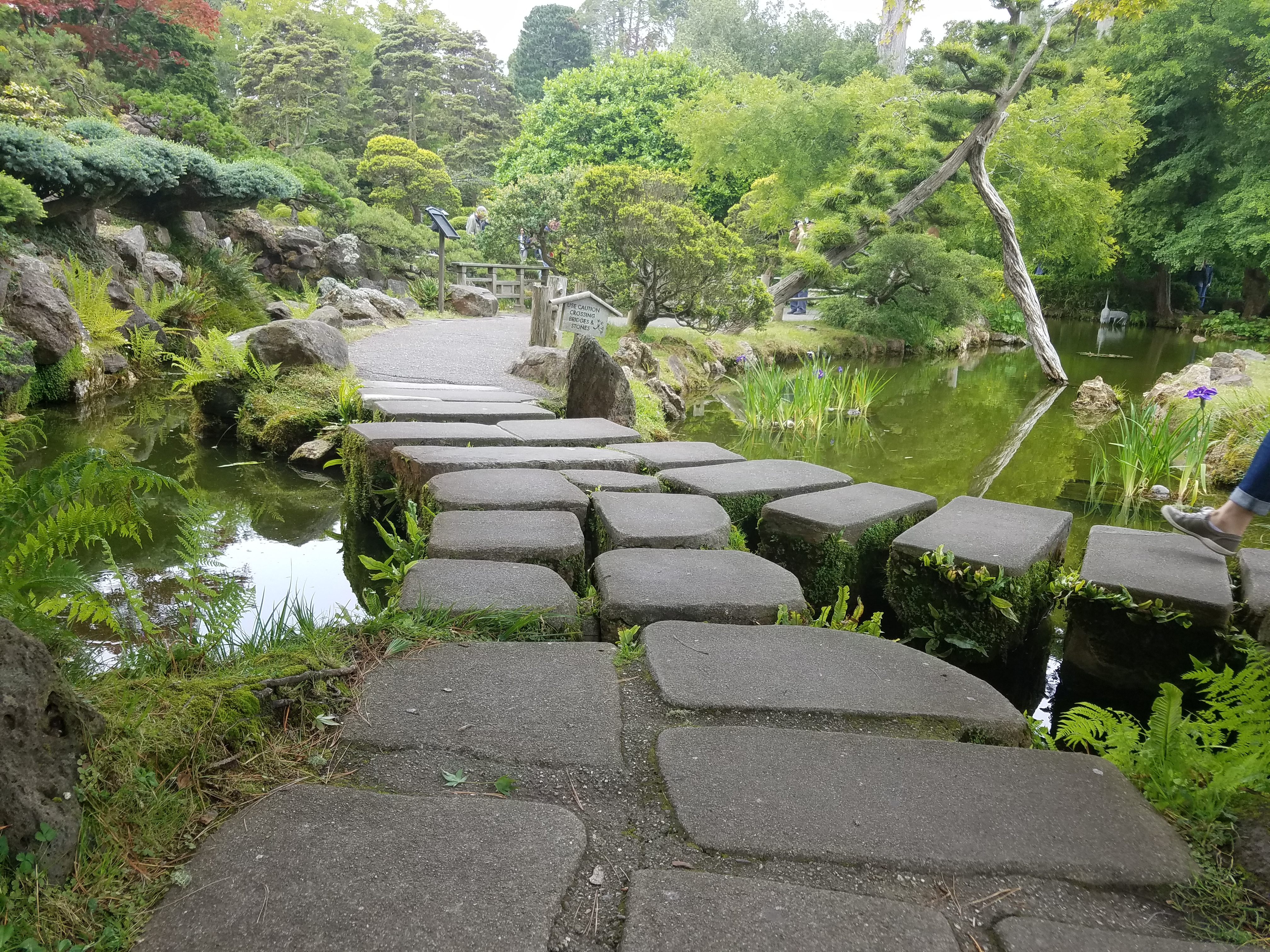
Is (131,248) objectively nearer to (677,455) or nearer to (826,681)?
(677,455)

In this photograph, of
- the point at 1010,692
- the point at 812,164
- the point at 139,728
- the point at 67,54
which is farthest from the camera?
the point at 812,164

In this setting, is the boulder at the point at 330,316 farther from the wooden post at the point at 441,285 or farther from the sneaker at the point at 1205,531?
the sneaker at the point at 1205,531

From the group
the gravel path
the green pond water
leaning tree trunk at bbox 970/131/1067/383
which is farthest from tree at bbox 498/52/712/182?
the green pond water

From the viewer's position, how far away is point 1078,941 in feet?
3.05

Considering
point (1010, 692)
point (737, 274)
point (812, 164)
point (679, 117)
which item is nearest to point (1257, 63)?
point (812, 164)

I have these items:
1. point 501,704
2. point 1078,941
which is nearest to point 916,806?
point 1078,941

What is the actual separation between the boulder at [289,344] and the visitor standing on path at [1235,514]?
559 centimetres

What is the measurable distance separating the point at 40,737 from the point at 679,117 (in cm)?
2032

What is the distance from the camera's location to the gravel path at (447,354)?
6.90 metres

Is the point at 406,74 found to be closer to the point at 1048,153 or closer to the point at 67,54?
the point at 67,54

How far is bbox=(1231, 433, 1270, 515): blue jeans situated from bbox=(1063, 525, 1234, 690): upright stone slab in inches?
6.7

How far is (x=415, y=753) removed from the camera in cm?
126

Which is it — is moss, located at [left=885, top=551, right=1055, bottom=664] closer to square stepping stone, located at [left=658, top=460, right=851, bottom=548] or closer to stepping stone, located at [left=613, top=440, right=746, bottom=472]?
square stepping stone, located at [left=658, top=460, right=851, bottom=548]

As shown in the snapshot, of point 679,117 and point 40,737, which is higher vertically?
point 679,117
